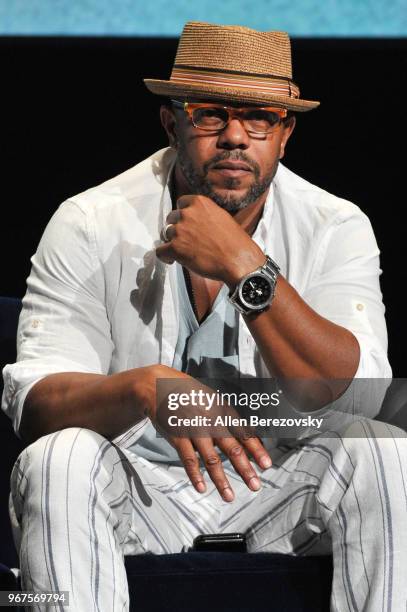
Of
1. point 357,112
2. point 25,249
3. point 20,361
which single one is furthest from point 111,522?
point 357,112

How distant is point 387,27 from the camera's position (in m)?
3.52

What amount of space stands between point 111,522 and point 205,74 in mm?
1003

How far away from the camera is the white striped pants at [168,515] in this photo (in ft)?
7.11

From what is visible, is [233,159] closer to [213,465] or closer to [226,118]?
[226,118]

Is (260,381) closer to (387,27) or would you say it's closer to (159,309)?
(159,309)

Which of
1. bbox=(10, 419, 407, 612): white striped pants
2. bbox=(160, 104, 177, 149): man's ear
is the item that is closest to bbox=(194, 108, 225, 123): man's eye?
bbox=(160, 104, 177, 149): man's ear

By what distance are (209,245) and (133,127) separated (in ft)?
4.23

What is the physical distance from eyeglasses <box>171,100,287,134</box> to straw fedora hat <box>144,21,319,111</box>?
0.02 metres

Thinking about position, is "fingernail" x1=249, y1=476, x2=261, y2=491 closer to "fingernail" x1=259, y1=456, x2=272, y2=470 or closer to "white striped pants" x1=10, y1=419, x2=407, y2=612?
"fingernail" x1=259, y1=456, x2=272, y2=470

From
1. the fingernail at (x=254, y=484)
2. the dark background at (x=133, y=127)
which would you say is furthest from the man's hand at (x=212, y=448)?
the dark background at (x=133, y=127)

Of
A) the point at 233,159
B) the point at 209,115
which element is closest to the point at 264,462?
the point at 233,159

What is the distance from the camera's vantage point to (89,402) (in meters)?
2.35

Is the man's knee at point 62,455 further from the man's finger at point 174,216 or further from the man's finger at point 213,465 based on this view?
the man's finger at point 174,216

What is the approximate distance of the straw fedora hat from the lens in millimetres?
2625
